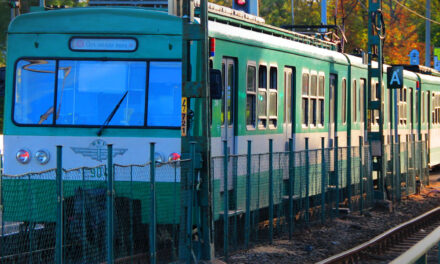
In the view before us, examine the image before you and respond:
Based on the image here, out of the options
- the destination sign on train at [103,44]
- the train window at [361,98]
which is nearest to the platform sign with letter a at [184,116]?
the destination sign on train at [103,44]

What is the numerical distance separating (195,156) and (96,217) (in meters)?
1.93

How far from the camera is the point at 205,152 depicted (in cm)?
1148

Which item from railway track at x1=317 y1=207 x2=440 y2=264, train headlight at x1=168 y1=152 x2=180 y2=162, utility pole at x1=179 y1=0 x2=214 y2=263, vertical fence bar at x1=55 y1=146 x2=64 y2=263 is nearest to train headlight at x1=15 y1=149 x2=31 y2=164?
train headlight at x1=168 y1=152 x2=180 y2=162

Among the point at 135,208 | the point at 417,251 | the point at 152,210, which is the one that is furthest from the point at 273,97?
the point at 417,251

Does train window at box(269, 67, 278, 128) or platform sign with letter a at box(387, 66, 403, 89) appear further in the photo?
platform sign with letter a at box(387, 66, 403, 89)

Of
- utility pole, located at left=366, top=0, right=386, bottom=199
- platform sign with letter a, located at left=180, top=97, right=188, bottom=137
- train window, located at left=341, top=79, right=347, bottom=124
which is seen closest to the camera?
platform sign with letter a, located at left=180, top=97, right=188, bottom=137

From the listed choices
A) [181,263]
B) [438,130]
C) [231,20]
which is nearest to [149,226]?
[181,263]

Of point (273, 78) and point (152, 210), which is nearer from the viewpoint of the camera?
point (152, 210)

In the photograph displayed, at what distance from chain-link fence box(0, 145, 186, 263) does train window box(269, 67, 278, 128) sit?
474 centimetres

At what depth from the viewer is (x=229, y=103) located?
13.8 meters

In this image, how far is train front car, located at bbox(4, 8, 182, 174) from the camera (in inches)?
487

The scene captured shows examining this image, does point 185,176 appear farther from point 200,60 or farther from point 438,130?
point 438,130

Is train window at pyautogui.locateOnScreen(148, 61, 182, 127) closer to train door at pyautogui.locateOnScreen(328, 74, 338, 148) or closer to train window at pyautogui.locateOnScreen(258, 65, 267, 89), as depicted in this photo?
train window at pyautogui.locateOnScreen(258, 65, 267, 89)

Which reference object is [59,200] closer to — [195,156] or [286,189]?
[195,156]
